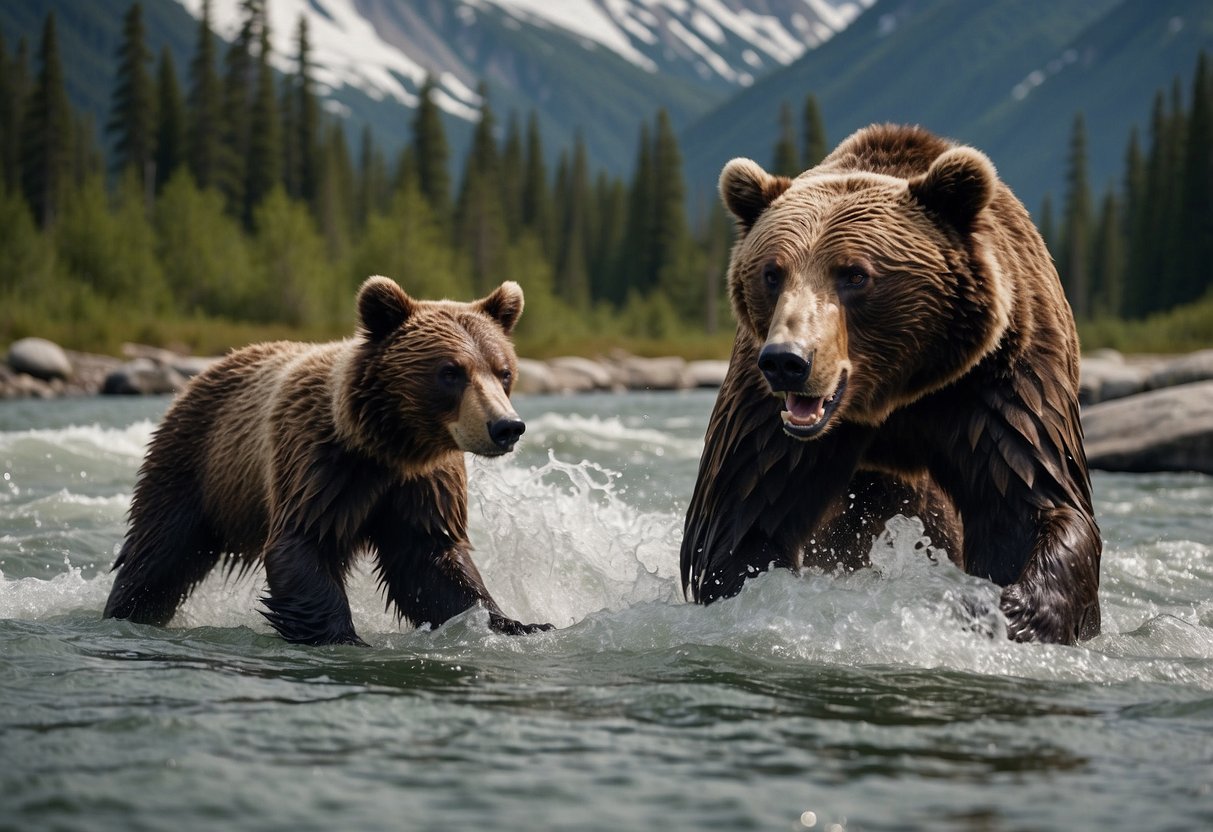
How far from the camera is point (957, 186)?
192 inches

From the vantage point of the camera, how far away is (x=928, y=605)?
5.01 m

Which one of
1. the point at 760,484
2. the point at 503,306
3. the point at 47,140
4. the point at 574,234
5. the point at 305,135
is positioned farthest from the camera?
the point at 574,234

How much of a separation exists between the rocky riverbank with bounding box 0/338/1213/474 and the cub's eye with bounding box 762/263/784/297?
950cm

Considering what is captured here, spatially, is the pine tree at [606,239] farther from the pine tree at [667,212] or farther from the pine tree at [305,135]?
the pine tree at [305,135]

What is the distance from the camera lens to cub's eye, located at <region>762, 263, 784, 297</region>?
4.83 meters

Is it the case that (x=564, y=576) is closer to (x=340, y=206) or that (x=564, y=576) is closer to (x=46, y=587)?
(x=46, y=587)

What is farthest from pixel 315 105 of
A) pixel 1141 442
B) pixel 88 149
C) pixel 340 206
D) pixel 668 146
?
pixel 1141 442

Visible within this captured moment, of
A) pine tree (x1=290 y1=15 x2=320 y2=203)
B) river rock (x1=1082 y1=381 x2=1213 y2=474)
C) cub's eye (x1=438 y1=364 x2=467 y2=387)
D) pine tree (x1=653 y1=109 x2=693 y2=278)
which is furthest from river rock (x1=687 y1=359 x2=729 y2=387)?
cub's eye (x1=438 y1=364 x2=467 y2=387)

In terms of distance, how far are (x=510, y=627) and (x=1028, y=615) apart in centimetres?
198

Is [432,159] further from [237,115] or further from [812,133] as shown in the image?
[812,133]

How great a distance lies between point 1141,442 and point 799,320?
9851 mm

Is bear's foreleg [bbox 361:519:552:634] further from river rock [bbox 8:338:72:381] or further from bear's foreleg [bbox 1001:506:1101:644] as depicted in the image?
river rock [bbox 8:338:72:381]

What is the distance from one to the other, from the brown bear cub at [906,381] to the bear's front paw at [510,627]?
692 mm

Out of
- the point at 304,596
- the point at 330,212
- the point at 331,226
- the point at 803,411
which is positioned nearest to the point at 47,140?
the point at 330,212
